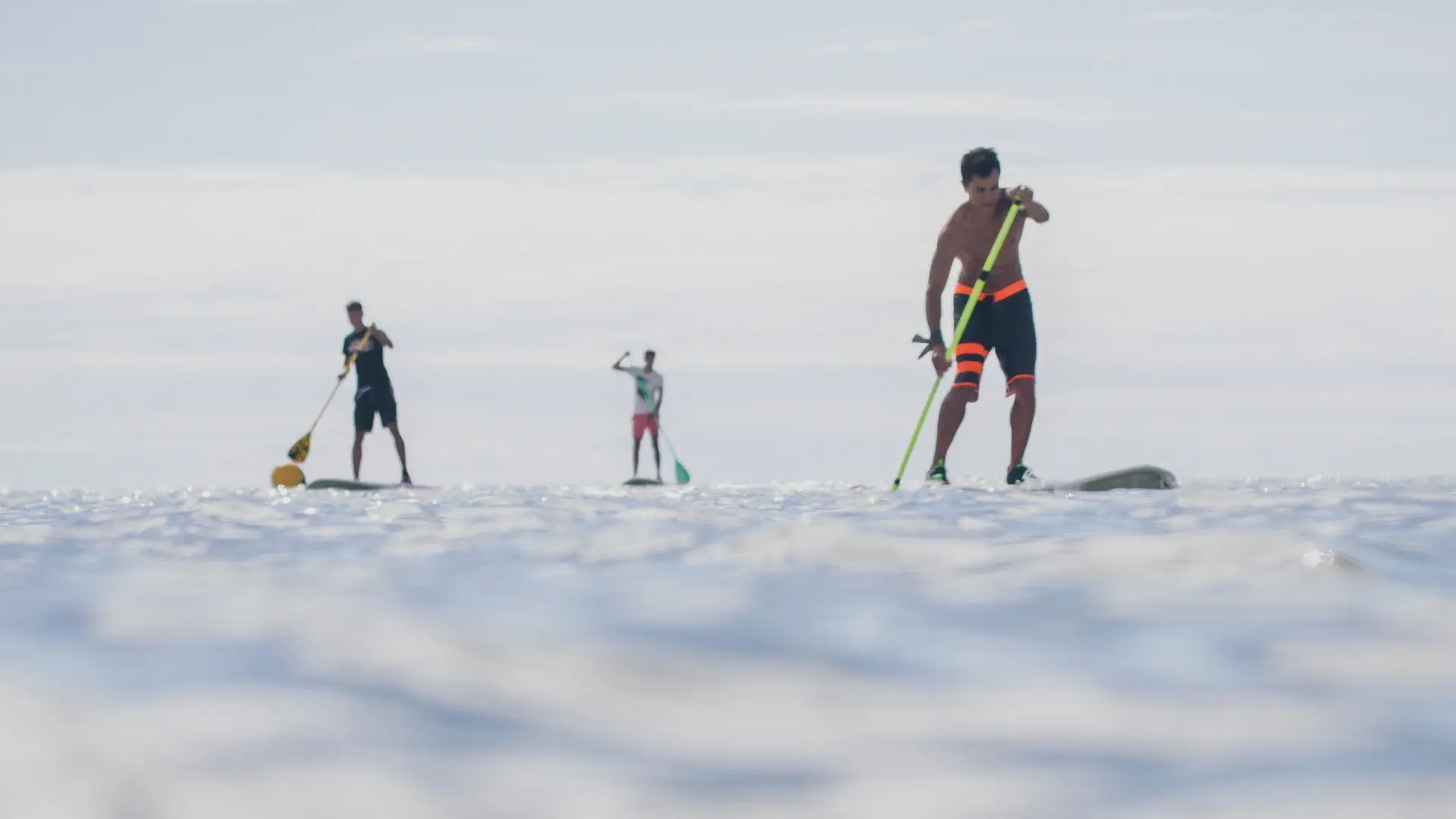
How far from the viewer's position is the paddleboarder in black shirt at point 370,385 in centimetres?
1498

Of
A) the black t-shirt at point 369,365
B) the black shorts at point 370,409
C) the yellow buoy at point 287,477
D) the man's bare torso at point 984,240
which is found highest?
the man's bare torso at point 984,240

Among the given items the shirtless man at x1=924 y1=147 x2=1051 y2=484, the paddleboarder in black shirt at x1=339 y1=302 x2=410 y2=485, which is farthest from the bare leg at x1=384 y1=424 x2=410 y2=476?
the shirtless man at x1=924 y1=147 x2=1051 y2=484

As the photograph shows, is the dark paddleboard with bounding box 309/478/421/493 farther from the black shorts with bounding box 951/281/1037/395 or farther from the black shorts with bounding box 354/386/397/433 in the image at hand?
the black shorts with bounding box 951/281/1037/395

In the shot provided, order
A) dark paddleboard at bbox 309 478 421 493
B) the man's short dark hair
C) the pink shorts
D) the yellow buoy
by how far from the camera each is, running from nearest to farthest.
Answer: the man's short dark hair
dark paddleboard at bbox 309 478 421 493
the yellow buoy
the pink shorts

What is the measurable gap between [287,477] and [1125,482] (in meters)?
8.62

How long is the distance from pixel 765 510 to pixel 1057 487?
89.9 inches

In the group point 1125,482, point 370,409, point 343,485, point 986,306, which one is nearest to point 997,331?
point 986,306

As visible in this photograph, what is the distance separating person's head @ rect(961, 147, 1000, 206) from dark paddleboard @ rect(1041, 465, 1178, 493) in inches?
66.8

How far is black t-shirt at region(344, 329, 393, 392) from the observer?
49.2ft

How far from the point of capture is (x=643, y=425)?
19016 mm

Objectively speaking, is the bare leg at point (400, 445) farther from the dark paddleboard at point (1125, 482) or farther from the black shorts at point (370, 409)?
the dark paddleboard at point (1125, 482)

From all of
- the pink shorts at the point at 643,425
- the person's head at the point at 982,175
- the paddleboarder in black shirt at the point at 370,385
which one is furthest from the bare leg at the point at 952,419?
the pink shorts at the point at 643,425

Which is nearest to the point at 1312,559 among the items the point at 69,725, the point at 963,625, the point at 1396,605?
the point at 1396,605

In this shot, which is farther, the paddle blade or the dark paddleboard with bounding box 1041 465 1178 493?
the paddle blade
